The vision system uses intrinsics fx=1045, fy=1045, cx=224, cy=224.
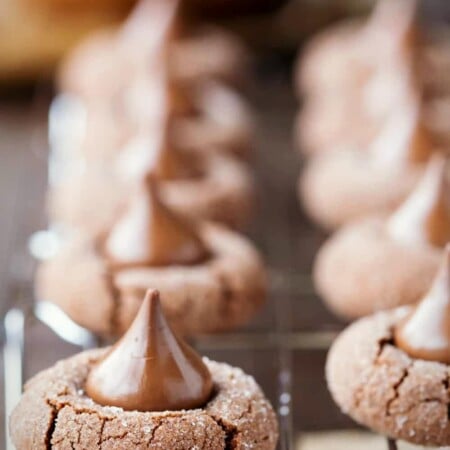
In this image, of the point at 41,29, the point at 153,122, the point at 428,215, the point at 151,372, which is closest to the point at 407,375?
the point at 151,372

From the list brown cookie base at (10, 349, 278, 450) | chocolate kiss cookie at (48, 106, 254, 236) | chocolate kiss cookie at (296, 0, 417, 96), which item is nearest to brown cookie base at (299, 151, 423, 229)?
chocolate kiss cookie at (48, 106, 254, 236)

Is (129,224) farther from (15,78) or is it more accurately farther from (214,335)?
(15,78)

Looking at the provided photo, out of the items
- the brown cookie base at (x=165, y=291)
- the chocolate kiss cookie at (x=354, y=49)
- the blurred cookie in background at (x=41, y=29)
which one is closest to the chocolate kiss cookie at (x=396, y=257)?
the brown cookie base at (x=165, y=291)

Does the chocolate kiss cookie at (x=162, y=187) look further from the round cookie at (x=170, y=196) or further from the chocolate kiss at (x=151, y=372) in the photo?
the chocolate kiss at (x=151, y=372)

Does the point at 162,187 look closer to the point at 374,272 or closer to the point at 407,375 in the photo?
the point at 374,272

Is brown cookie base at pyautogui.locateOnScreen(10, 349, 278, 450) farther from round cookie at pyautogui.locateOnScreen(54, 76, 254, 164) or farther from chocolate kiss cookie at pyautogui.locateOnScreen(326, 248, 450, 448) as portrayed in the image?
round cookie at pyautogui.locateOnScreen(54, 76, 254, 164)

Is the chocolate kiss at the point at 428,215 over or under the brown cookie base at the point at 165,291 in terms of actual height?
over
